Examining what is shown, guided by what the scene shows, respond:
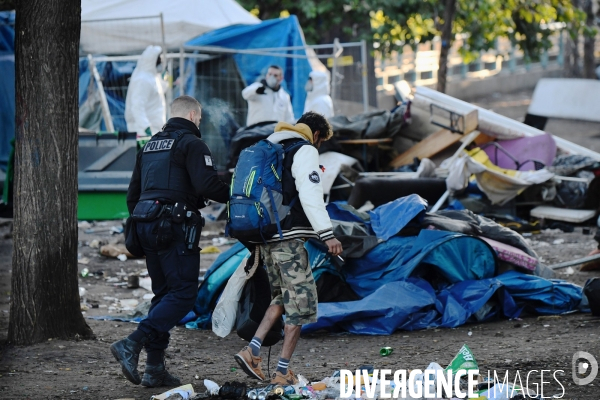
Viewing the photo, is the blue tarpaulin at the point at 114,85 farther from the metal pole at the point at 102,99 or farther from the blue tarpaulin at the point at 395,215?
the blue tarpaulin at the point at 395,215

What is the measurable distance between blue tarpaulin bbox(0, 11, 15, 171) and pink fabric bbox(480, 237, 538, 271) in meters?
8.99

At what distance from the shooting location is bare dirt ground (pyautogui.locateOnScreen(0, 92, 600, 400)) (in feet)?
16.9

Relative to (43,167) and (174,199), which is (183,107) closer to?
(174,199)

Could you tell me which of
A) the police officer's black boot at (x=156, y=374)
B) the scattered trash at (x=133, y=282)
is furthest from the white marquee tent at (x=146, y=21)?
the police officer's black boot at (x=156, y=374)

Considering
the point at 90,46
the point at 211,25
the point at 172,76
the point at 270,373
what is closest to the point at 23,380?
the point at 270,373

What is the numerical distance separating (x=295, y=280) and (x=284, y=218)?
371mm

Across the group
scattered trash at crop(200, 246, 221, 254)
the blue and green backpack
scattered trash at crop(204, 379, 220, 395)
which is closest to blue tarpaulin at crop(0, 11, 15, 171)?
scattered trash at crop(200, 246, 221, 254)

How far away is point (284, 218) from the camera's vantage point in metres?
5.00

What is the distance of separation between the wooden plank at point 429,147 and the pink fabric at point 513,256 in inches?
209

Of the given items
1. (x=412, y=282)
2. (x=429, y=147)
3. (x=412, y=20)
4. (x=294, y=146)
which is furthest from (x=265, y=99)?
(x=412, y=20)

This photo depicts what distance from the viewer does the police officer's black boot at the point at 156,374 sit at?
5.14 m

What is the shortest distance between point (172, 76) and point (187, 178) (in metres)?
9.07

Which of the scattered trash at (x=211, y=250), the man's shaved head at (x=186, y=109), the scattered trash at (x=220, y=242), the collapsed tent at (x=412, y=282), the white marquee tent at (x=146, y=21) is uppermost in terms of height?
the white marquee tent at (x=146, y=21)

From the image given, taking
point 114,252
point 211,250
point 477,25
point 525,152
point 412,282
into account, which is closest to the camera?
point 412,282
